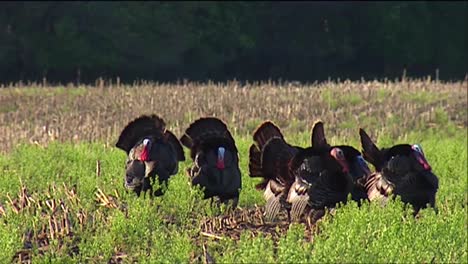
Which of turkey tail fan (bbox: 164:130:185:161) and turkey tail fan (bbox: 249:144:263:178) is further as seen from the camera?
turkey tail fan (bbox: 164:130:185:161)

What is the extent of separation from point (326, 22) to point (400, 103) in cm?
2119

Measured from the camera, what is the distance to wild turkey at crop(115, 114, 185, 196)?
421 inches

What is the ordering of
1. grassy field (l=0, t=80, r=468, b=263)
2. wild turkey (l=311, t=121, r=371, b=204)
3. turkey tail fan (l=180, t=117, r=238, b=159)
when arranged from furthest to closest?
turkey tail fan (l=180, t=117, r=238, b=159), wild turkey (l=311, t=121, r=371, b=204), grassy field (l=0, t=80, r=468, b=263)

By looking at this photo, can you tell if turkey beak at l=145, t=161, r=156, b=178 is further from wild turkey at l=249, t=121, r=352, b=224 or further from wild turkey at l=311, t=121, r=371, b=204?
wild turkey at l=311, t=121, r=371, b=204

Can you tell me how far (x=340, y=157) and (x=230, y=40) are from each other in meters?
30.9

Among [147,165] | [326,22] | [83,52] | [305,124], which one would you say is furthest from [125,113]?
[326,22]

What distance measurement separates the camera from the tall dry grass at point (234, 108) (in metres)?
19.3

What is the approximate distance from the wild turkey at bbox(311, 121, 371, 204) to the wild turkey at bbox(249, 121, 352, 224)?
0.26 metres

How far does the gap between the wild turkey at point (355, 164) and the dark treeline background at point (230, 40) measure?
27663 millimetres

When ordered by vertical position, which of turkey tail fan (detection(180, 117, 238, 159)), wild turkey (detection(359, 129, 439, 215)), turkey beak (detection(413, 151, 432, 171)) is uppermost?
turkey tail fan (detection(180, 117, 238, 159))

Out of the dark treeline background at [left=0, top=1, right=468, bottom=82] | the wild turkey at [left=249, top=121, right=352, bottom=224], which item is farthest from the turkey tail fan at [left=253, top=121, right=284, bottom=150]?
the dark treeline background at [left=0, top=1, right=468, bottom=82]

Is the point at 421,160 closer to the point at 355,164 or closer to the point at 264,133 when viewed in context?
the point at 355,164

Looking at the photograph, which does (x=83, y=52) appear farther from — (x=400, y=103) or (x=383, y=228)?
(x=383, y=228)

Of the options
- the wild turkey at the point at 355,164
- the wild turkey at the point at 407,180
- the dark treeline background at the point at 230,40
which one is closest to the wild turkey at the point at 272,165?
the wild turkey at the point at 355,164
